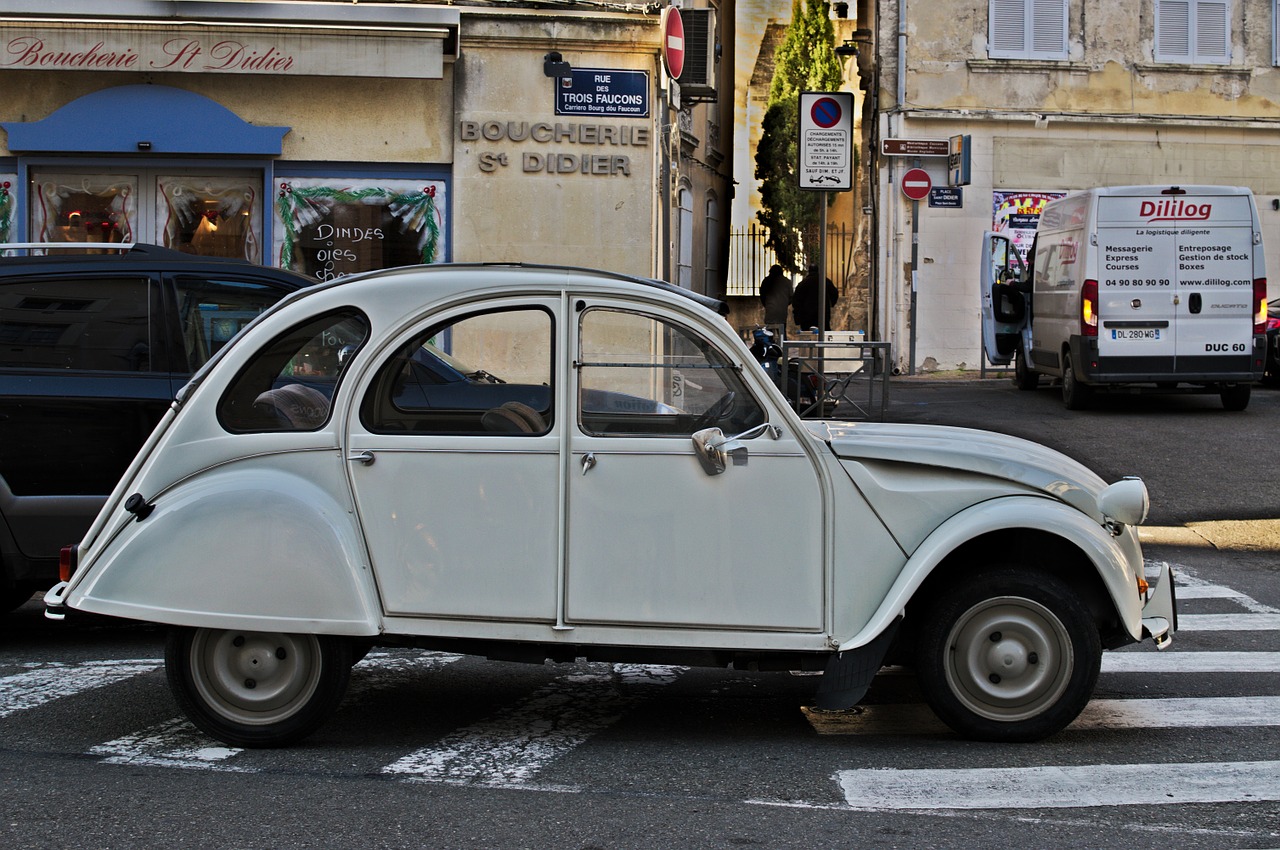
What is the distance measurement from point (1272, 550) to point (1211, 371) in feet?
19.9

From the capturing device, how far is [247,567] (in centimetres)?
519

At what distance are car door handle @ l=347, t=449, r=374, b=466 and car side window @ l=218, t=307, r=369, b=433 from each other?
173 mm

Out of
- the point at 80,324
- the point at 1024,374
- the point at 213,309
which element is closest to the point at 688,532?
the point at 213,309

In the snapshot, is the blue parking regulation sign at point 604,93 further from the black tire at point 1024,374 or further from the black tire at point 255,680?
the black tire at point 255,680

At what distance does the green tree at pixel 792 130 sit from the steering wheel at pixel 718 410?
90.6 ft

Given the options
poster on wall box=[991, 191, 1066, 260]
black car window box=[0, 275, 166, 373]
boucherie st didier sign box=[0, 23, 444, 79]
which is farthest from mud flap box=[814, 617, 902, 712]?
poster on wall box=[991, 191, 1066, 260]

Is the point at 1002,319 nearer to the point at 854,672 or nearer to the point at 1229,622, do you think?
the point at 1229,622

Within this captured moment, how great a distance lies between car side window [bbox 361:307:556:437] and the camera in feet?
17.4

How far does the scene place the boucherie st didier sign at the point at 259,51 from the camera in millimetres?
15000

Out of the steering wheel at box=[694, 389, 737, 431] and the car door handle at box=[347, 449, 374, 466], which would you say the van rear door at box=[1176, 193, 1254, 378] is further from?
the car door handle at box=[347, 449, 374, 466]

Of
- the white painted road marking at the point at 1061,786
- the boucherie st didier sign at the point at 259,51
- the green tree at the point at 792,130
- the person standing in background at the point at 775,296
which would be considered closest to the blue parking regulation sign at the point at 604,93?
the boucherie st didier sign at the point at 259,51

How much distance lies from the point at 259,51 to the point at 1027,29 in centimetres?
1452

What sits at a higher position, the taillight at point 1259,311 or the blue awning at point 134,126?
the blue awning at point 134,126

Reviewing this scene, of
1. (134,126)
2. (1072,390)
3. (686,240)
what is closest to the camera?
(134,126)
